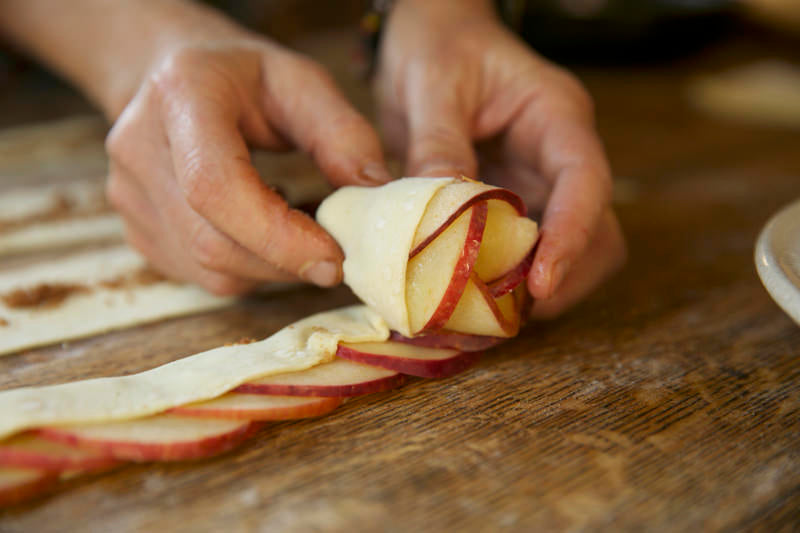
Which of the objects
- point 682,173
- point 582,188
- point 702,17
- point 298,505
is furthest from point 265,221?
point 702,17

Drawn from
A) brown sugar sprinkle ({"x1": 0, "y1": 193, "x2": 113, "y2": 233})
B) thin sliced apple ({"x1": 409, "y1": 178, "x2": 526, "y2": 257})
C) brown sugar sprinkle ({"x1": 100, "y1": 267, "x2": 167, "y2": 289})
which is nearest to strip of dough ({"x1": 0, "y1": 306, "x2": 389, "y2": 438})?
thin sliced apple ({"x1": 409, "y1": 178, "x2": 526, "y2": 257})

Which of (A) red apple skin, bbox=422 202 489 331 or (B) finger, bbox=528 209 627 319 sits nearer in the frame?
(A) red apple skin, bbox=422 202 489 331

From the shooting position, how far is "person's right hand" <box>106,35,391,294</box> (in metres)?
1.32

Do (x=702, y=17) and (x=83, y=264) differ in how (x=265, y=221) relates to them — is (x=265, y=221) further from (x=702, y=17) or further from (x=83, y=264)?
(x=702, y=17)

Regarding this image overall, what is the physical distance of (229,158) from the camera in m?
1.32

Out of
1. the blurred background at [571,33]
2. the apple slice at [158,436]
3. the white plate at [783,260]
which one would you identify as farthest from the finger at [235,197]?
the blurred background at [571,33]

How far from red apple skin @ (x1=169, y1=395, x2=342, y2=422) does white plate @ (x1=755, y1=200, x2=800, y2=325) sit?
86cm

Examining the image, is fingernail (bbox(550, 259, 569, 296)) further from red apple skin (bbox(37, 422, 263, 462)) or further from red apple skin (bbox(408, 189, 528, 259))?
red apple skin (bbox(37, 422, 263, 462))

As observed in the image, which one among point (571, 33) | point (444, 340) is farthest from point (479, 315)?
point (571, 33)

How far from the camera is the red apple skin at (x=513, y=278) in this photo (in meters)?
1.33

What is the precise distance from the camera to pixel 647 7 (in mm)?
3555

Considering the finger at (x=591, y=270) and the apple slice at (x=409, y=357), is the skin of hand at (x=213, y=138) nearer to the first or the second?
the apple slice at (x=409, y=357)

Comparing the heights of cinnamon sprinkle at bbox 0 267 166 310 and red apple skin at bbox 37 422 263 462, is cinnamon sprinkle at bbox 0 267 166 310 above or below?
below

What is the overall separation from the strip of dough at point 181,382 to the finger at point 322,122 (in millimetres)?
365
